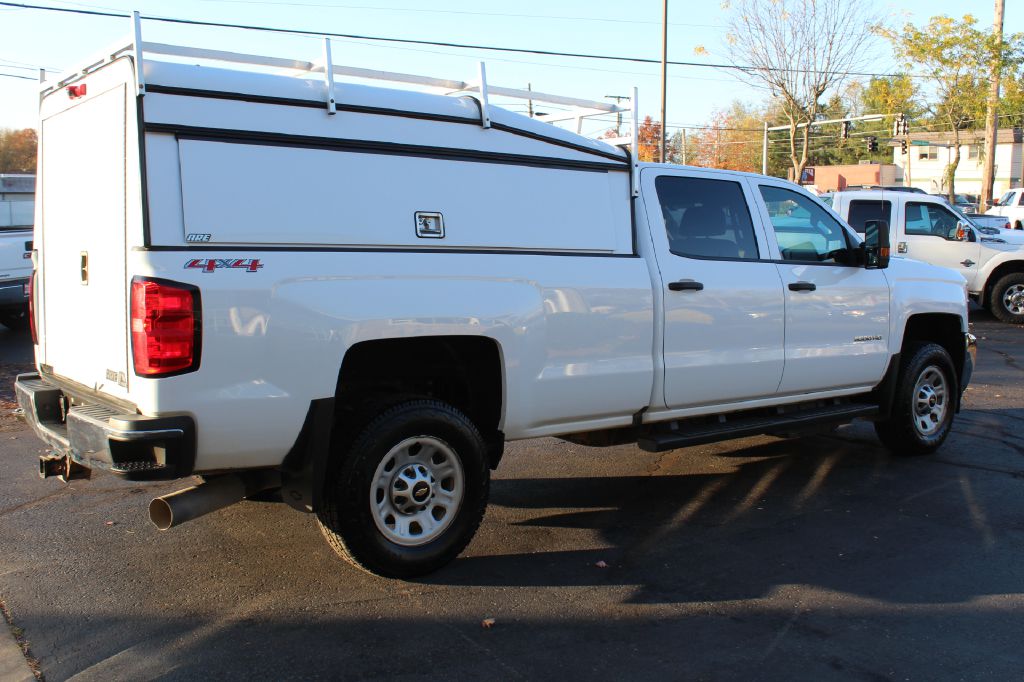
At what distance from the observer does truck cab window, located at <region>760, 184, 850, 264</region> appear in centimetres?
656

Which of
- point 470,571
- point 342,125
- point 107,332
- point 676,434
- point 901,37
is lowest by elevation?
point 470,571

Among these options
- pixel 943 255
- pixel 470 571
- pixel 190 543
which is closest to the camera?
A: pixel 470 571

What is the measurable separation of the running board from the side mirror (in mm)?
1038

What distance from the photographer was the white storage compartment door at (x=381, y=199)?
417 centimetres

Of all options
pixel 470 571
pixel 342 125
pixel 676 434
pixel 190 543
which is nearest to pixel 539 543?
pixel 470 571

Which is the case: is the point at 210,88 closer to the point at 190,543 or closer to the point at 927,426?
the point at 190,543

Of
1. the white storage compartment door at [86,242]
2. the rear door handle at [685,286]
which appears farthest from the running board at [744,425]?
the white storage compartment door at [86,242]

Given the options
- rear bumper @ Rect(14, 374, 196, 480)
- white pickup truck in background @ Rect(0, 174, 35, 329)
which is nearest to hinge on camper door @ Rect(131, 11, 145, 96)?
rear bumper @ Rect(14, 374, 196, 480)

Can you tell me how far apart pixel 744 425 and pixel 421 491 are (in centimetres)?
240

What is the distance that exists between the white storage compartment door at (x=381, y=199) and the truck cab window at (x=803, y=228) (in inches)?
58.4

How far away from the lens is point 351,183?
15.0 feet

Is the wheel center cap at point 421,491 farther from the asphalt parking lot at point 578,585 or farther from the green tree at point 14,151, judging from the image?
the green tree at point 14,151

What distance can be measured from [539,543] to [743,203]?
8.82 feet

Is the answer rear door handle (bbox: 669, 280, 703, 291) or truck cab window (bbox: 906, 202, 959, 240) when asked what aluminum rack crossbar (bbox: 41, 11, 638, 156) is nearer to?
rear door handle (bbox: 669, 280, 703, 291)
